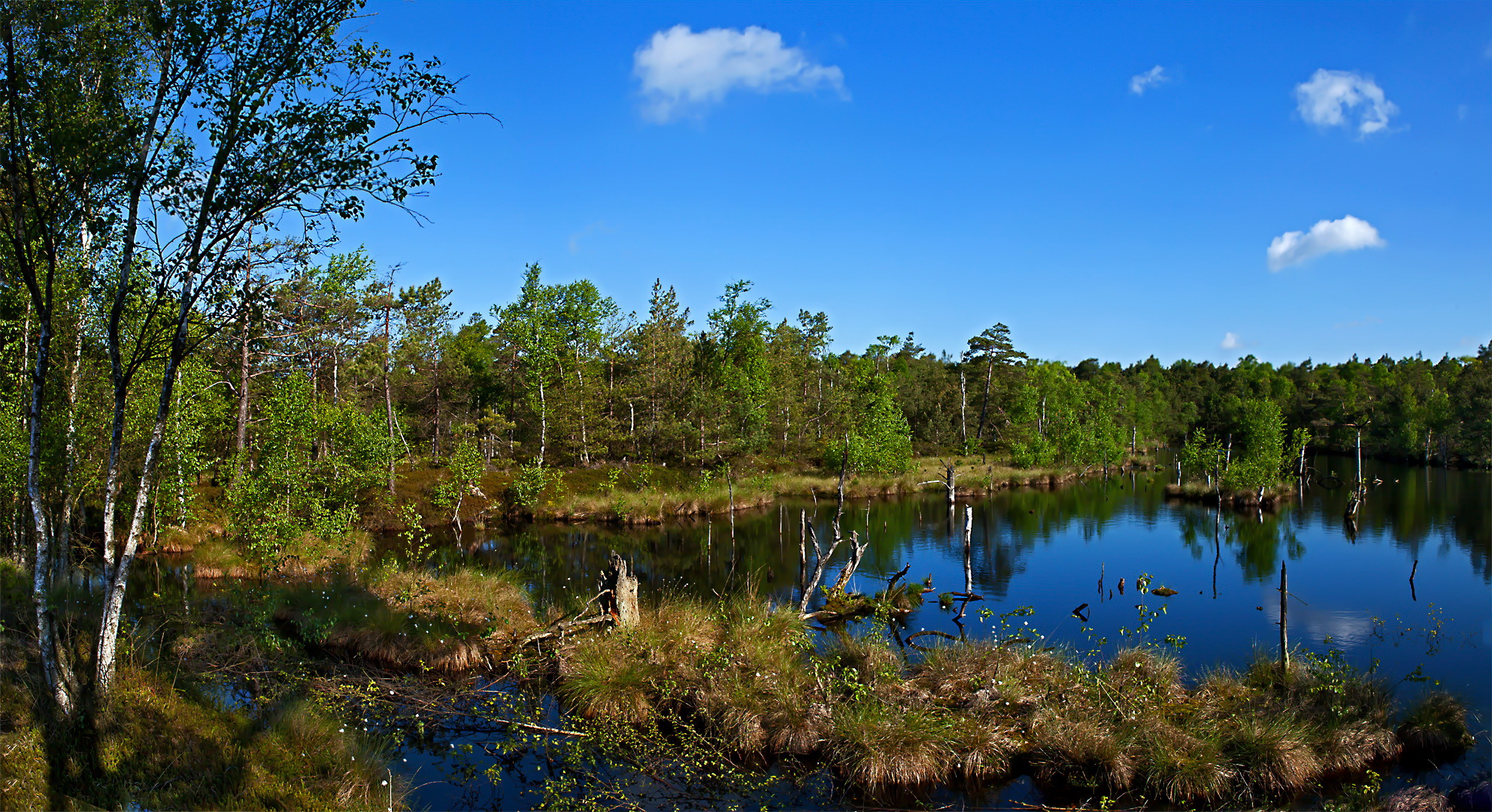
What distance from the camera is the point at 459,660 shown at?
15125 millimetres

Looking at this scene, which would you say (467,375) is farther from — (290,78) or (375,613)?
(290,78)

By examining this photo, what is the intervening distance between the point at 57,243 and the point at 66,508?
41.1 ft

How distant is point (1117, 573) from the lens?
2820 cm

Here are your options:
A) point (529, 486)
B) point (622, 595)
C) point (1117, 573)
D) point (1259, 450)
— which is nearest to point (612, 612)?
point (622, 595)

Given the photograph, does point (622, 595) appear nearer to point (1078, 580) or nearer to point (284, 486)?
point (284, 486)

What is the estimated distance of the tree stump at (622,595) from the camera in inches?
588

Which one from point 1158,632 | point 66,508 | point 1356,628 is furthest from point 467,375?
point 1356,628

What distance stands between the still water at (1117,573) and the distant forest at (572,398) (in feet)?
21.3

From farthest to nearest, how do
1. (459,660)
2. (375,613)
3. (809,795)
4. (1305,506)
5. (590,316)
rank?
(590,316) < (1305,506) < (375,613) < (459,660) < (809,795)

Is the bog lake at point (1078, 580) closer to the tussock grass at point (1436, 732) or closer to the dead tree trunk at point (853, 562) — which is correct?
the tussock grass at point (1436, 732)

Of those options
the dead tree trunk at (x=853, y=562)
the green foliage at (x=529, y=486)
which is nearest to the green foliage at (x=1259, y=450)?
the dead tree trunk at (x=853, y=562)

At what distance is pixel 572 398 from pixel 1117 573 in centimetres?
3011

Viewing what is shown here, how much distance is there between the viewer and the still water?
14.8m

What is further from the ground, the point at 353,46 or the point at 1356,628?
the point at 353,46
